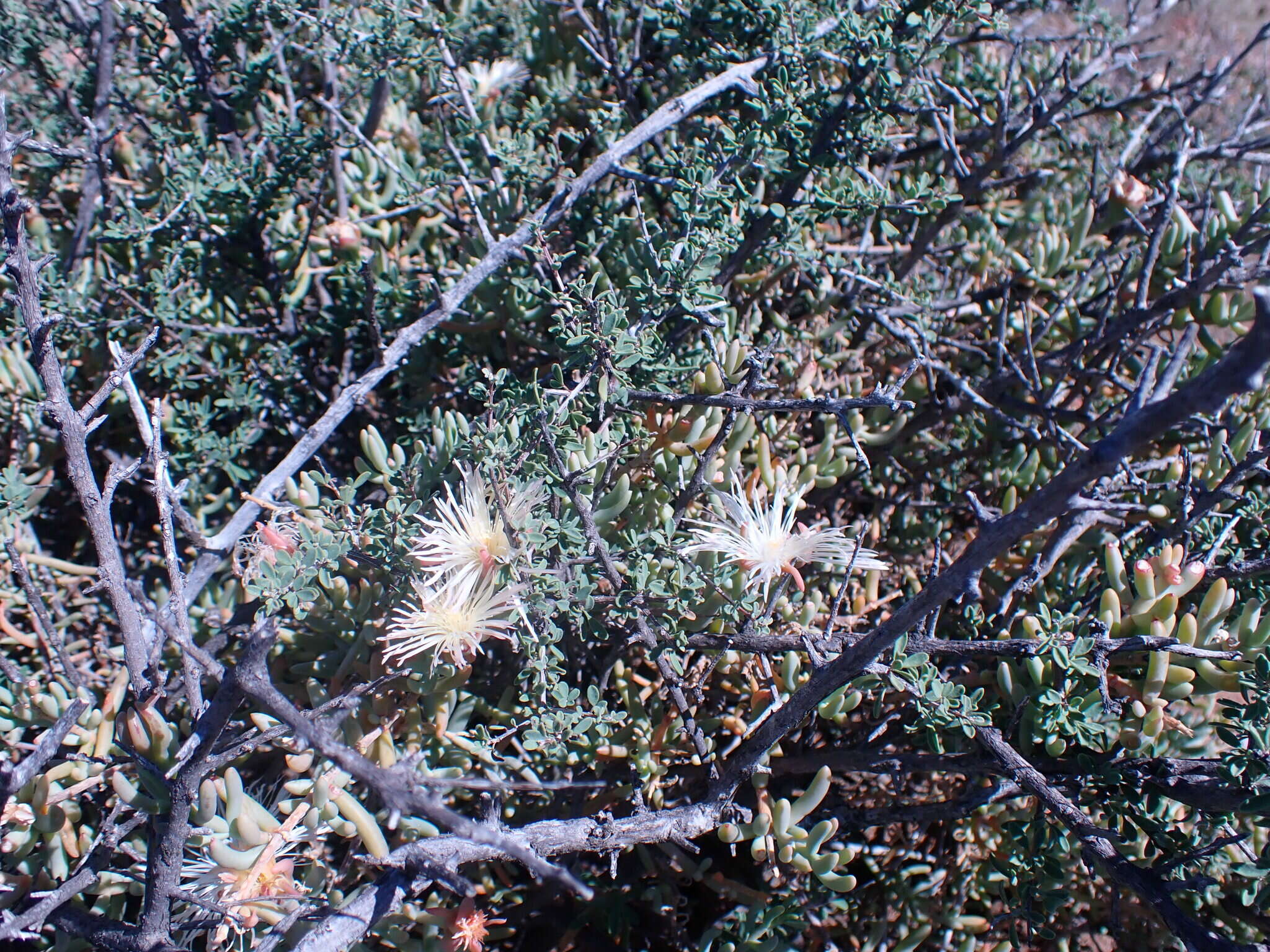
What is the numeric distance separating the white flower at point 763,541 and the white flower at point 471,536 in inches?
8.9

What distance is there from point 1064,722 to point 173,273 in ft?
4.69

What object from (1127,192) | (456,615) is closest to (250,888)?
(456,615)

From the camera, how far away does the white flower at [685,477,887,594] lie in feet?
3.58

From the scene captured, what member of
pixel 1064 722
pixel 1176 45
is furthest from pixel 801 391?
pixel 1176 45

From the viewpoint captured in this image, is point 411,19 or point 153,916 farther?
point 411,19

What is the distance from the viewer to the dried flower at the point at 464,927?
1.07 metres

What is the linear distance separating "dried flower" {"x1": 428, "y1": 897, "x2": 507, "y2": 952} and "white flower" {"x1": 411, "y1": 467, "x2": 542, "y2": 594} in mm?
416

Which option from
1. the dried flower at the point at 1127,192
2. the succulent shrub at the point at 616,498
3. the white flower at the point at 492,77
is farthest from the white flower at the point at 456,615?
the dried flower at the point at 1127,192

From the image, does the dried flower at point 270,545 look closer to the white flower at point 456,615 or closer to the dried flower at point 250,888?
the white flower at point 456,615

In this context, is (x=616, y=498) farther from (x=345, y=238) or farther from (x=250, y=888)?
(x=345, y=238)

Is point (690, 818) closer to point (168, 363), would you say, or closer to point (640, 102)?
point (168, 363)

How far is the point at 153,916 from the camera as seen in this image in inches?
37.2

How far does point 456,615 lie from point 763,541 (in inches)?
15.3

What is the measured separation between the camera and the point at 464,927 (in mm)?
1076
